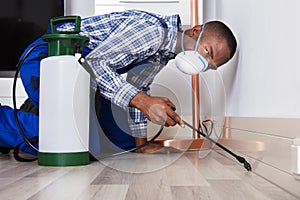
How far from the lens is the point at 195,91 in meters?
1.44

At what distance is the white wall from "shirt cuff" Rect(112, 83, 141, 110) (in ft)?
1.12

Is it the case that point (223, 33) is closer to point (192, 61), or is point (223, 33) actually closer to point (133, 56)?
point (192, 61)

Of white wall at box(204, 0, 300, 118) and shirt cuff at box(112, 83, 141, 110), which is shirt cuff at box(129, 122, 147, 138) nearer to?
shirt cuff at box(112, 83, 141, 110)

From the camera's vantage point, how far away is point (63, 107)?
49.4 inches

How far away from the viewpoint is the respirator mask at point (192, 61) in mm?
1385

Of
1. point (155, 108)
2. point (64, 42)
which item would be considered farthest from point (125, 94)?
point (64, 42)

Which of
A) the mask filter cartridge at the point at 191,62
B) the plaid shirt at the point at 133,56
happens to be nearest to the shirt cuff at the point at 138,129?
the plaid shirt at the point at 133,56

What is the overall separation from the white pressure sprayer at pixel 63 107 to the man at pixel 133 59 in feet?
0.24

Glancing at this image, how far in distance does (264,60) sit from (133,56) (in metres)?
0.41

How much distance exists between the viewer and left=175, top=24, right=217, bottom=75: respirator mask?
4.54 feet

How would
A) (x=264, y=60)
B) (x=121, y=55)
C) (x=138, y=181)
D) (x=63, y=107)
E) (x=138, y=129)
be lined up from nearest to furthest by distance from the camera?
(x=138, y=181) → (x=264, y=60) → (x=63, y=107) → (x=121, y=55) → (x=138, y=129)

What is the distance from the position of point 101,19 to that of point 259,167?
792 millimetres

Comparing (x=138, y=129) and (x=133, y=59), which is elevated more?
(x=133, y=59)

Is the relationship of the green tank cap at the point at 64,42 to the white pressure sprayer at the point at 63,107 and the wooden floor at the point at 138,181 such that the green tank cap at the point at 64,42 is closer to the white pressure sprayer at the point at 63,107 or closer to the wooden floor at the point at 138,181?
the white pressure sprayer at the point at 63,107
